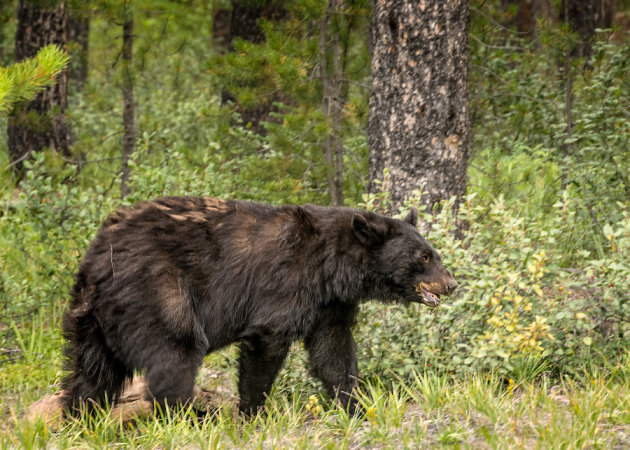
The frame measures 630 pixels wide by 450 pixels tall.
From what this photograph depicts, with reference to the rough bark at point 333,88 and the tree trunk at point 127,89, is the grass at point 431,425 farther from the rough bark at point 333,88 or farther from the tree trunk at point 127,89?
the tree trunk at point 127,89

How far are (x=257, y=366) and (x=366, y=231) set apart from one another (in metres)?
1.06

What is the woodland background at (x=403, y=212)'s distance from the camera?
4.21 metres

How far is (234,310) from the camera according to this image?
4.79 meters

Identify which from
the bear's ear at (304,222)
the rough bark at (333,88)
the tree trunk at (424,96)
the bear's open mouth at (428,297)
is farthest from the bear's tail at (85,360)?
the rough bark at (333,88)

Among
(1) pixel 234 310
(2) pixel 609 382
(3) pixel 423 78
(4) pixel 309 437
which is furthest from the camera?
(3) pixel 423 78

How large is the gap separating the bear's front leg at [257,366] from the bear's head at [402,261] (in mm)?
754

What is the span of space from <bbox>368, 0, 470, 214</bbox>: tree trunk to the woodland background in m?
0.01

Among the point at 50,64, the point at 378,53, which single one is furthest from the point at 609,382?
the point at 50,64

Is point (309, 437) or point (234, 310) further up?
point (234, 310)

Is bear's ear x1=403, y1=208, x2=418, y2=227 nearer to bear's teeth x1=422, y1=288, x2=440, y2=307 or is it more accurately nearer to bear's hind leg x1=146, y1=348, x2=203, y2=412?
bear's teeth x1=422, y1=288, x2=440, y2=307

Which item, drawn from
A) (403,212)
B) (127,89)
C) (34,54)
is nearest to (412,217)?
(403,212)

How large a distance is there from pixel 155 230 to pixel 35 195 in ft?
8.73

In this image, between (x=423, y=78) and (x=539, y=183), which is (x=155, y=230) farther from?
(x=539, y=183)

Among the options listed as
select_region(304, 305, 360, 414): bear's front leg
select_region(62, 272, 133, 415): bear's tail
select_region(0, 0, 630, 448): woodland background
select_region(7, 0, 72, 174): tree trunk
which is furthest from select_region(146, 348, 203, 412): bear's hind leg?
select_region(7, 0, 72, 174): tree trunk
